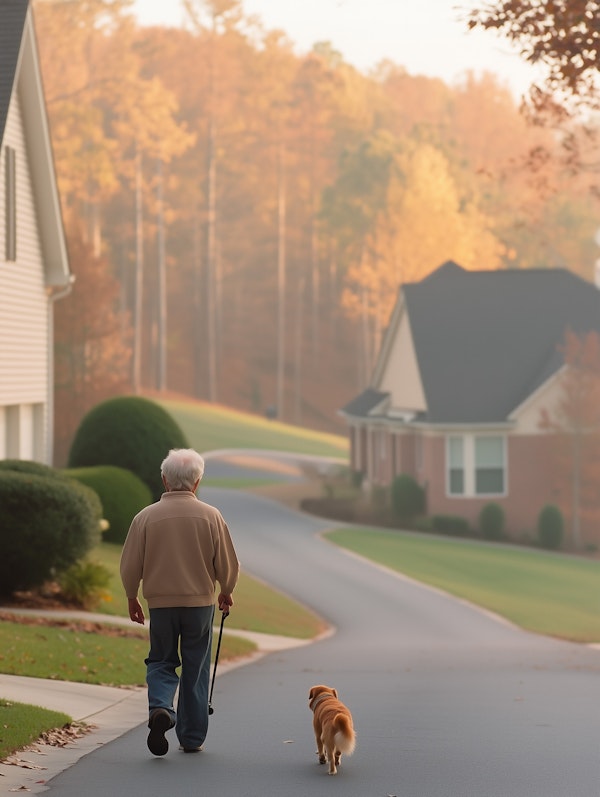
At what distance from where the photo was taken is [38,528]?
64.2 feet

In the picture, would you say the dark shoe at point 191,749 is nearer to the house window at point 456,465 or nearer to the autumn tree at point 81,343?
the house window at point 456,465

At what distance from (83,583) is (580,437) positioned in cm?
2803

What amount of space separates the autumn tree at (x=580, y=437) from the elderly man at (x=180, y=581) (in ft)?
122

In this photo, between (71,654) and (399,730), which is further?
(71,654)

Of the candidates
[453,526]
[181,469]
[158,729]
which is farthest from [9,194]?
[453,526]

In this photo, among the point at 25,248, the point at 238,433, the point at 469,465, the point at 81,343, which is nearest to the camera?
the point at 25,248

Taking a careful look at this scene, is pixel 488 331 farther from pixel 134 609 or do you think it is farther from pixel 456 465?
pixel 134 609

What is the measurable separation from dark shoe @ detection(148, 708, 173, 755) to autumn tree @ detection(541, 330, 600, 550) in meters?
37.3

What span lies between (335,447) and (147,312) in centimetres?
2859

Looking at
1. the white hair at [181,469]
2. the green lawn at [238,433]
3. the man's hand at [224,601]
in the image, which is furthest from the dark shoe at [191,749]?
the green lawn at [238,433]

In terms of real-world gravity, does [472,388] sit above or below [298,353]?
above

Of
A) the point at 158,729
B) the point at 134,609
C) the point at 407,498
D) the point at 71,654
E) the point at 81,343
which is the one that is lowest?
the point at 407,498

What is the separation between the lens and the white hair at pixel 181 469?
9492mm

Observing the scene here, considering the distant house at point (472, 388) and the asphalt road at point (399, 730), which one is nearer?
the asphalt road at point (399, 730)
